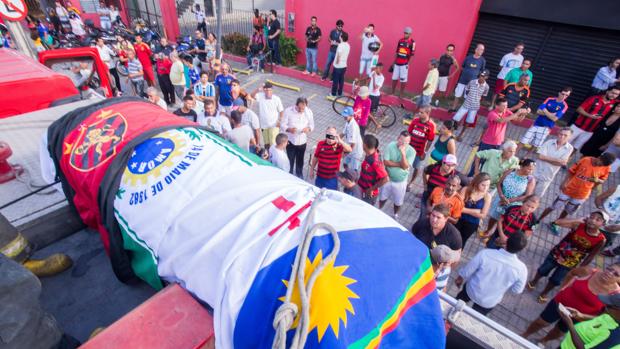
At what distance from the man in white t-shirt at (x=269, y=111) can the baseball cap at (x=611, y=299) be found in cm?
565

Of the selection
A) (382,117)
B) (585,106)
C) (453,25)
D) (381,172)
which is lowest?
(382,117)

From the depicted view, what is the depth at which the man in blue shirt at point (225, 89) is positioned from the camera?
25.6ft

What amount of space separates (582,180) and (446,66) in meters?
5.25

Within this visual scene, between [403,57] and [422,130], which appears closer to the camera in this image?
[422,130]

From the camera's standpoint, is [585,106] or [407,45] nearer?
[585,106]

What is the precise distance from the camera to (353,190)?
4.86 metres

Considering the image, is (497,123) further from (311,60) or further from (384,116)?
(311,60)

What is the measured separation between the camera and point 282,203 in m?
1.98

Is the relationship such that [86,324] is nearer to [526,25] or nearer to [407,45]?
[407,45]

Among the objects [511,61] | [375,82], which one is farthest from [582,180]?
[511,61]

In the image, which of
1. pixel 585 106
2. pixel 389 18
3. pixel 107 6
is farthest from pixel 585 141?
pixel 107 6

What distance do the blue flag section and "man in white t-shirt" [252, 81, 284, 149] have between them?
5.43 meters

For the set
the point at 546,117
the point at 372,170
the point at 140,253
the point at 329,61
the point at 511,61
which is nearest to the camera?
the point at 140,253

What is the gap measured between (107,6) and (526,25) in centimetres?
2059
